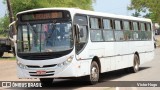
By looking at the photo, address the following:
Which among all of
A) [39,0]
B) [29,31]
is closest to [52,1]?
[39,0]

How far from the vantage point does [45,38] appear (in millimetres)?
15391

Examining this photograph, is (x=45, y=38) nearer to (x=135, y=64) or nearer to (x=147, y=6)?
(x=135, y=64)

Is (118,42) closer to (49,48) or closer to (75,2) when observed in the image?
(49,48)

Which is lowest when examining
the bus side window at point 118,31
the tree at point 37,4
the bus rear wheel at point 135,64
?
the bus rear wheel at point 135,64

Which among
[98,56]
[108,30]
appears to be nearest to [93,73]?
[98,56]

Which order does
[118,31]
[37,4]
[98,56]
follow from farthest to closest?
[37,4], [118,31], [98,56]

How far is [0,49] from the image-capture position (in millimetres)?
38781

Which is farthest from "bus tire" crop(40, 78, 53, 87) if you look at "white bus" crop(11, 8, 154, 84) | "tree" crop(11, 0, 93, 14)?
"tree" crop(11, 0, 93, 14)

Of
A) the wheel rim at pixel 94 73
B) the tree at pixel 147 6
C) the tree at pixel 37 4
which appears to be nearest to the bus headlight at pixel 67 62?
the wheel rim at pixel 94 73

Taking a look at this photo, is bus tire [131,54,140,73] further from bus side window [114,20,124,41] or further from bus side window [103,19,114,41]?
bus side window [103,19,114,41]

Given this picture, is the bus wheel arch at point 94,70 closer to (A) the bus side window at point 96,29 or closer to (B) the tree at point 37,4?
(A) the bus side window at point 96,29

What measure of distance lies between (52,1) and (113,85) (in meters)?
41.6

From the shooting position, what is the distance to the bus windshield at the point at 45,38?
1525 centimetres

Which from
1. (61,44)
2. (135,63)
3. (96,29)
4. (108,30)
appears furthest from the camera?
(135,63)
